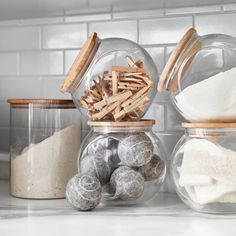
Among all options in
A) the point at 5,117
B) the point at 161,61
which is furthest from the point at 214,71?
the point at 5,117

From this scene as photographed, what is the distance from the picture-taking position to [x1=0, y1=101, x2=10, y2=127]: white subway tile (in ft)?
5.57

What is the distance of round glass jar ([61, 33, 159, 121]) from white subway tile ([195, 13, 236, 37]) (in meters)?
0.25

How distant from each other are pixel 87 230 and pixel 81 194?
0.44 ft

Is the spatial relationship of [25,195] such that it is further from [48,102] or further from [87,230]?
[87,230]

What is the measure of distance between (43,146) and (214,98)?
472 mm

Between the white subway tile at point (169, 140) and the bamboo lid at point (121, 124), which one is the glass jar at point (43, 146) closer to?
the bamboo lid at point (121, 124)

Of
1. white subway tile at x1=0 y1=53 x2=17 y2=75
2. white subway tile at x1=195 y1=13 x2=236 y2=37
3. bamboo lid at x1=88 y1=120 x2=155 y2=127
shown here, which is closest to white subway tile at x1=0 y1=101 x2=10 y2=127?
white subway tile at x1=0 y1=53 x2=17 y2=75

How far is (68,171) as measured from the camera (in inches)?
52.8

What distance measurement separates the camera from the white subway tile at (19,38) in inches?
65.3

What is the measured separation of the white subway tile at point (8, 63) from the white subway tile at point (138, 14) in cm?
39

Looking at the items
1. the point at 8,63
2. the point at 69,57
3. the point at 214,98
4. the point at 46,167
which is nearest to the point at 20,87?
the point at 8,63

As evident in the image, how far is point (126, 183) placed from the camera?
45.1 inches

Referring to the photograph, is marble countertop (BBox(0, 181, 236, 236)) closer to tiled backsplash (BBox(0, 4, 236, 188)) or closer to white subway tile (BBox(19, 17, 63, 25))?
tiled backsplash (BBox(0, 4, 236, 188))

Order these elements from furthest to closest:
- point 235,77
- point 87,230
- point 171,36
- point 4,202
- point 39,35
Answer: point 39,35 < point 171,36 < point 4,202 < point 235,77 < point 87,230
